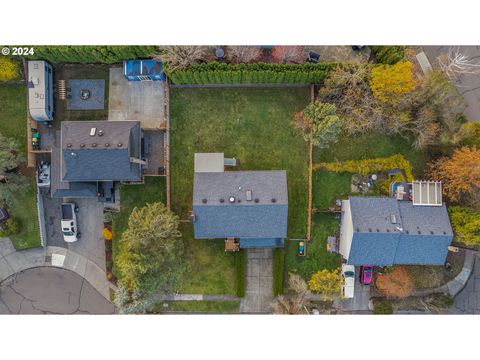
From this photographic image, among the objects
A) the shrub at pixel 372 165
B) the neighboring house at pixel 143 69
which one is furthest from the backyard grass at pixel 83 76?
the shrub at pixel 372 165

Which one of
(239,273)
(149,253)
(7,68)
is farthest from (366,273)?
(7,68)

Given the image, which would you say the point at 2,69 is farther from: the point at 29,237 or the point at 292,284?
the point at 292,284

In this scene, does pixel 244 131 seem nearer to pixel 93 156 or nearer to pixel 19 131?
pixel 93 156

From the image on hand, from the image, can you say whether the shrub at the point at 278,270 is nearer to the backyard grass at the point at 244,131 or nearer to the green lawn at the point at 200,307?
the green lawn at the point at 200,307

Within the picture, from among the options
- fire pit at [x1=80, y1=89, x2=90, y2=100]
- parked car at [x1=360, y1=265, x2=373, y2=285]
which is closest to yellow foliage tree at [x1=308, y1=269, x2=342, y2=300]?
parked car at [x1=360, y1=265, x2=373, y2=285]

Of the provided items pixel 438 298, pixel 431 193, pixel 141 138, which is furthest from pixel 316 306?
pixel 141 138
